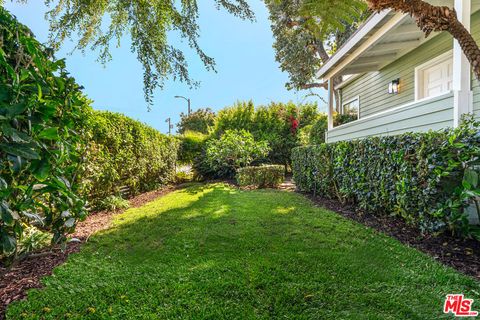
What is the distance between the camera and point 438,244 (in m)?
2.96

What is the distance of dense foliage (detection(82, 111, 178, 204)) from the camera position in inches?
194

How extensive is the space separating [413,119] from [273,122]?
867 centimetres

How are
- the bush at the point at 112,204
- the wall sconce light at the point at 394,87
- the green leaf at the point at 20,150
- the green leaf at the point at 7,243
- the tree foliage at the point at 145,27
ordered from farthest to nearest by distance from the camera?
the wall sconce light at the point at 394,87
the bush at the point at 112,204
the tree foliage at the point at 145,27
the green leaf at the point at 7,243
the green leaf at the point at 20,150

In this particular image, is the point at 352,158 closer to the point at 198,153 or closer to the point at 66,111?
the point at 66,111

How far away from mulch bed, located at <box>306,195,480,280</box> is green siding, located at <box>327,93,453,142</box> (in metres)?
1.58

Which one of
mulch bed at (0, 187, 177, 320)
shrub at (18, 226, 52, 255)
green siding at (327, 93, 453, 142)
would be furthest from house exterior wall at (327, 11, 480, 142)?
shrub at (18, 226, 52, 255)

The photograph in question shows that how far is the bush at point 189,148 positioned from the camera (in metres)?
11.8

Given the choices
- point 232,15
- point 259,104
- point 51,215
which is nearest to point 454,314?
point 51,215

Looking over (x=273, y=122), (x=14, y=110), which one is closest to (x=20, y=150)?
(x=14, y=110)

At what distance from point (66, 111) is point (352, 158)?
4.37 meters

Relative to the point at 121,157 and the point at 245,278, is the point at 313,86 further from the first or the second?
the point at 245,278

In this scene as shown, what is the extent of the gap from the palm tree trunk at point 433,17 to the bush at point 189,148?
9.45 m

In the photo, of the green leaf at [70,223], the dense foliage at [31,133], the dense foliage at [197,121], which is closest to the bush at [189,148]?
the dense foliage at [31,133]

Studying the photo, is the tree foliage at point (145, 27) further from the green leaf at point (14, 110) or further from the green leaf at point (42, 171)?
the green leaf at point (14, 110)
